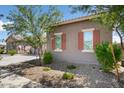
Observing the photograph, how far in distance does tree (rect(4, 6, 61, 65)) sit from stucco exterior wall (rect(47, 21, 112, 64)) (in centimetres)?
93

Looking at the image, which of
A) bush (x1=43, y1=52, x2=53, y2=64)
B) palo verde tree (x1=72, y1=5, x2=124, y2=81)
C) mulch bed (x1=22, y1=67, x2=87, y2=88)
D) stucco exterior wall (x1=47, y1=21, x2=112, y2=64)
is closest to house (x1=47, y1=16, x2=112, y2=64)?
stucco exterior wall (x1=47, y1=21, x2=112, y2=64)

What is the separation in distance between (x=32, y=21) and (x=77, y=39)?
8.32 feet

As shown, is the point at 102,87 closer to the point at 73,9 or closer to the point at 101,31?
the point at 73,9

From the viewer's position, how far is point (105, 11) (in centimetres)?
612

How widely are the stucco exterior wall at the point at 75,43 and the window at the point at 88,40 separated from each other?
0.27 metres

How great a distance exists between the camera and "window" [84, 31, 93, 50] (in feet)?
31.6

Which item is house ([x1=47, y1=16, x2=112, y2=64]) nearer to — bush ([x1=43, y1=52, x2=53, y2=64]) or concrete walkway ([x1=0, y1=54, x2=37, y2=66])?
bush ([x1=43, y1=52, x2=53, y2=64])

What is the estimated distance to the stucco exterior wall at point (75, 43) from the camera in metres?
9.19

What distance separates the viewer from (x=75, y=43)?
1041cm

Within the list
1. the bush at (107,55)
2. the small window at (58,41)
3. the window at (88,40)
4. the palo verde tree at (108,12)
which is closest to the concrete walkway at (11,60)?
the small window at (58,41)

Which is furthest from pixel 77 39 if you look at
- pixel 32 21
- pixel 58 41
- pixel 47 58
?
pixel 32 21

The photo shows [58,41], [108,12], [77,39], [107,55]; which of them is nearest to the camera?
[108,12]

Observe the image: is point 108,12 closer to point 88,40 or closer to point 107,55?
point 107,55
